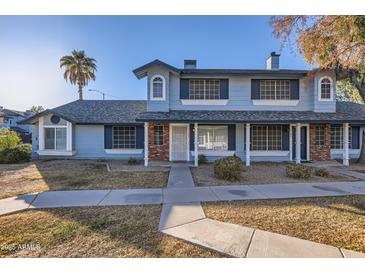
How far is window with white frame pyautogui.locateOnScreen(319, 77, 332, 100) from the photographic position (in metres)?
13.0

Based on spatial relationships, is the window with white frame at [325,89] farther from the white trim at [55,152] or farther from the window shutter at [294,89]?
the white trim at [55,152]

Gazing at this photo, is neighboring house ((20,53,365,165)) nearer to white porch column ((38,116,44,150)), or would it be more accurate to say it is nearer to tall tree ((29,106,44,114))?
white porch column ((38,116,44,150))

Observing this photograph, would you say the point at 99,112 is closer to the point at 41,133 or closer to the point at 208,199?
the point at 41,133

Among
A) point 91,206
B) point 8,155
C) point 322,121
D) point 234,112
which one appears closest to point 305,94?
point 322,121

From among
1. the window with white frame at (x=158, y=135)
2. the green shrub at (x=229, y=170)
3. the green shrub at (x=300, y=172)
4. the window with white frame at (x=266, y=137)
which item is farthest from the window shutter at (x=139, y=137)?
the green shrub at (x=300, y=172)

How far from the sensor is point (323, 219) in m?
4.55

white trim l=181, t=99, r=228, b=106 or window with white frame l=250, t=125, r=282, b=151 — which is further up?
white trim l=181, t=99, r=228, b=106

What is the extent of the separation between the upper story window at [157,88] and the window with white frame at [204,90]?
184 centimetres

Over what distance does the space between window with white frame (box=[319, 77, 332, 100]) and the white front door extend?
358 inches

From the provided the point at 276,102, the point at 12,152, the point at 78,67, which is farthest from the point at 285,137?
the point at 78,67

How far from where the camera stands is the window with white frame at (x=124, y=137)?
1428 cm

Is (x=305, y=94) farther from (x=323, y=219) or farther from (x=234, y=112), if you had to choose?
(x=323, y=219)

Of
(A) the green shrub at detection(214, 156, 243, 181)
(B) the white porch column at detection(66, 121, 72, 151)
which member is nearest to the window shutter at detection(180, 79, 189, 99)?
(A) the green shrub at detection(214, 156, 243, 181)
